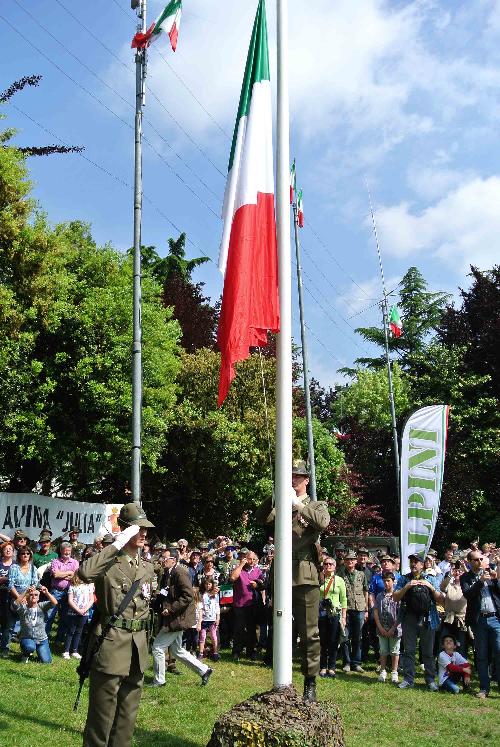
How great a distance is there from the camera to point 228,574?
17.3 metres

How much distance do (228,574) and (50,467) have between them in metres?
12.9

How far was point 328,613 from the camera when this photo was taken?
569 inches

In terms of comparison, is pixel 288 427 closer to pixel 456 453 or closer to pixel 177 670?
pixel 177 670

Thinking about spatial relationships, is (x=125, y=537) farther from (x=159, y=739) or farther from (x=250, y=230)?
(x=250, y=230)

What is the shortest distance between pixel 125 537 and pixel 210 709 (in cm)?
429

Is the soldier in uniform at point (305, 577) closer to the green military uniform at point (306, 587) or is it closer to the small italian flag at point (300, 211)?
the green military uniform at point (306, 587)

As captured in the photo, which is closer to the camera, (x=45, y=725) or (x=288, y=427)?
(x=288, y=427)

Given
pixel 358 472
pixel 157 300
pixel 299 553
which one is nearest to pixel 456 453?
pixel 358 472

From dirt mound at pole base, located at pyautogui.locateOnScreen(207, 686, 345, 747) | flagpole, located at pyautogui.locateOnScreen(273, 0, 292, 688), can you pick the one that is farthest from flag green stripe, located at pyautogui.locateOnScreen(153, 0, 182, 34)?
dirt mound at pole base, located at pyautogui.locateOnScreen(207, 686, 345, 747)

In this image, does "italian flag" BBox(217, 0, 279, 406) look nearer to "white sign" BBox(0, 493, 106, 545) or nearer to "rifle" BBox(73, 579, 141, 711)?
"rifle" BBox(73, 579, 141, 711)

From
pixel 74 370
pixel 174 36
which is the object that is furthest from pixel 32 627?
pixel 74 370

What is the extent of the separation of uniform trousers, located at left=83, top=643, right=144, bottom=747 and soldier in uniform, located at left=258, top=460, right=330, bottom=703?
82.3 inches

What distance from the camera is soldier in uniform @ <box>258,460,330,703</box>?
888 centimetres

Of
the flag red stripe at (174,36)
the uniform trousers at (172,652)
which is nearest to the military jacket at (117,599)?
the uniform trousers at (172,652)
